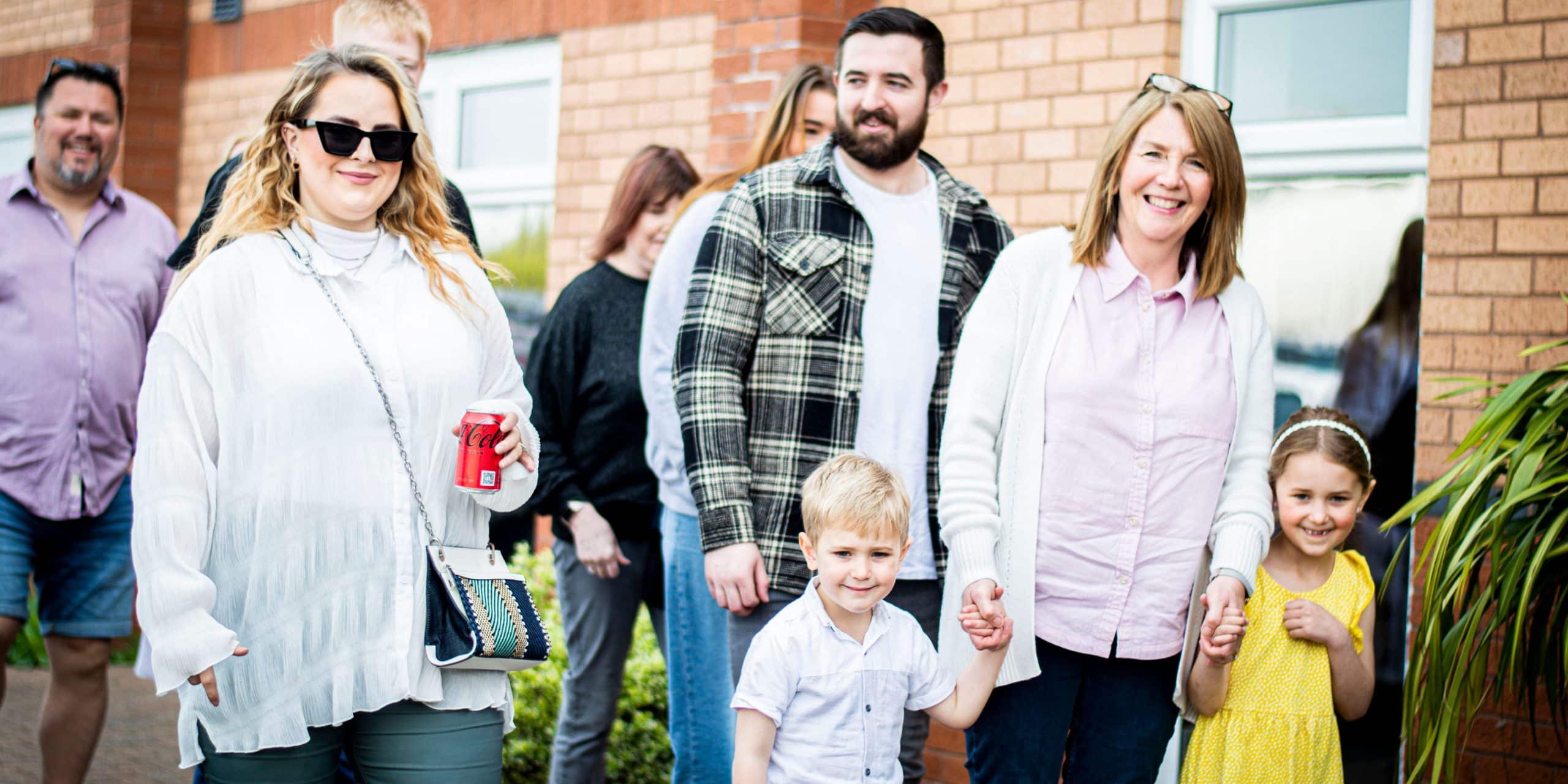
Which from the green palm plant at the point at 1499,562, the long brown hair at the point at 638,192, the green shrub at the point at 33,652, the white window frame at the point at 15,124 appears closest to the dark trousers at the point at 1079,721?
the green palm plant at the point at 1499,562

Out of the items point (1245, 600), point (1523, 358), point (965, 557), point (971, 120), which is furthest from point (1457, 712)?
point (971, 120)

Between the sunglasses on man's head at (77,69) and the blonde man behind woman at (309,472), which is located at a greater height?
the sunglasses on man's head at (77,69)

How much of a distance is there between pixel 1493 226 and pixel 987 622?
232 centimetres

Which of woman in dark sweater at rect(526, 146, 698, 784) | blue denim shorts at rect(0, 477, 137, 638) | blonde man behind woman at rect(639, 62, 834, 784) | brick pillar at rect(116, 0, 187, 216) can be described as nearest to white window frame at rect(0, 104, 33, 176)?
brick pillar at rect(116, 0, 187, 216)

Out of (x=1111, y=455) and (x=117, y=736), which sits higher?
(x=1111, y=455)

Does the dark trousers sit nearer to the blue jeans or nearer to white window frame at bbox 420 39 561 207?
the blue jeans

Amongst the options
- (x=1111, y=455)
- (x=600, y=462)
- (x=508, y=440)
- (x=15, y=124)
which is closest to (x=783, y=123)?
(x=600, y=462)

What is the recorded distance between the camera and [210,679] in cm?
261

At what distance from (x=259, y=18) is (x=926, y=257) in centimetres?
670

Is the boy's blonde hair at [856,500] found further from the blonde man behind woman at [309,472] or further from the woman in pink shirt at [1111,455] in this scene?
the blonde man behind woman at [309,472]

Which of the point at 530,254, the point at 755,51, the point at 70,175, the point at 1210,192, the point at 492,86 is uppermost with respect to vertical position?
the point at 492,86

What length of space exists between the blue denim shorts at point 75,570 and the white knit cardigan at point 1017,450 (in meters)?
2.61

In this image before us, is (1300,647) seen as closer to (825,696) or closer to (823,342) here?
(825,696)

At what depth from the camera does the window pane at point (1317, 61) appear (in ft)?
Result: 15.4
